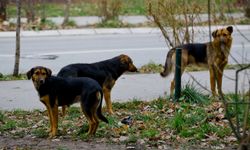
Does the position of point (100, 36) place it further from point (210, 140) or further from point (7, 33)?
point (210, 140)

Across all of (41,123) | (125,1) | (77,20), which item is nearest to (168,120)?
(41,123)

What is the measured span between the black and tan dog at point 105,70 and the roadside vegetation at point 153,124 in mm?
448

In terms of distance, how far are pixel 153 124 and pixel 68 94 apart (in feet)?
4.42

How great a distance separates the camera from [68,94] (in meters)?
8.87

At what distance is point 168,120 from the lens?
365 inches

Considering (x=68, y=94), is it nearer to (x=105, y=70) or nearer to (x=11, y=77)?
(x=105, y=70)

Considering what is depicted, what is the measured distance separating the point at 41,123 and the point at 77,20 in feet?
54.5

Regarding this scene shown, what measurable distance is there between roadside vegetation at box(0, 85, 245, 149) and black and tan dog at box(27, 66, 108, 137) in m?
0.25

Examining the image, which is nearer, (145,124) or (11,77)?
(145,124)

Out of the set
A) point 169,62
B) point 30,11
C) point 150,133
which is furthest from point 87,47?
point 150,133

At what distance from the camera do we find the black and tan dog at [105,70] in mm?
10062

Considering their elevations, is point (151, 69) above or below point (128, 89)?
above

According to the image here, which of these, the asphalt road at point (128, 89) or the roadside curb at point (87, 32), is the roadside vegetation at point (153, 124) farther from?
the roadside curb at point (87, 32)

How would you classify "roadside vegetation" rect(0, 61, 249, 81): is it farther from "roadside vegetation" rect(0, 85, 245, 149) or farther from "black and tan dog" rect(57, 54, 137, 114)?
"black and tan dog" rect(57, 54, 137, 114)
